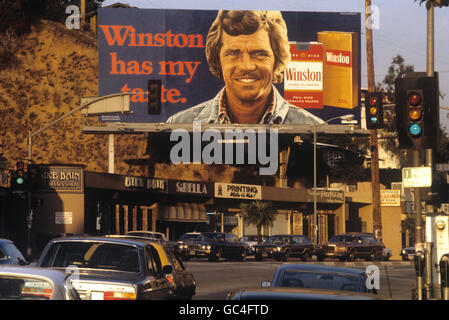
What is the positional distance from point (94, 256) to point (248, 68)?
47.8 m

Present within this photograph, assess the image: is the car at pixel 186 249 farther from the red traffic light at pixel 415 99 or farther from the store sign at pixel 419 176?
the red traffic light at pixel 415 99

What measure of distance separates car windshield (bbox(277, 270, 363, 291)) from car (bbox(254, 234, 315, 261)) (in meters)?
33.6

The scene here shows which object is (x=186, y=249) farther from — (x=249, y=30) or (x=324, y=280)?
(x=324, y=280)

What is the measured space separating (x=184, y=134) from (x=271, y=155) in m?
11.8

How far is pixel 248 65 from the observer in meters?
60.8

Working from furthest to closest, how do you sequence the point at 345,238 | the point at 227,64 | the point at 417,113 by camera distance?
the point at 227,64, the point at 345,238, the point at 417,113

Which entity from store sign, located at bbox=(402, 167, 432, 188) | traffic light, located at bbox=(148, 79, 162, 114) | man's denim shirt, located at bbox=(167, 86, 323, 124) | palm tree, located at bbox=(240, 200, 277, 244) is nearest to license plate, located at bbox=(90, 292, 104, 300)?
store sign, located at bbox=(402, 167, 432, 188)

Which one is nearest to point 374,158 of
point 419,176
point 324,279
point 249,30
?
point 249,30

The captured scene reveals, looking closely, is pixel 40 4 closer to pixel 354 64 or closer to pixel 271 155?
pixel 271 155

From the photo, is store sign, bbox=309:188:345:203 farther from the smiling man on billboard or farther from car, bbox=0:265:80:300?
car, bbox=0:265:80:300

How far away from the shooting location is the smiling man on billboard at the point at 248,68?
60.3 m

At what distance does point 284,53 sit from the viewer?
201 ft

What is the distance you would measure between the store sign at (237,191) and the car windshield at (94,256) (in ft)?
171

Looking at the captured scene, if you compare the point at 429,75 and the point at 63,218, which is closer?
the point at 429,75
